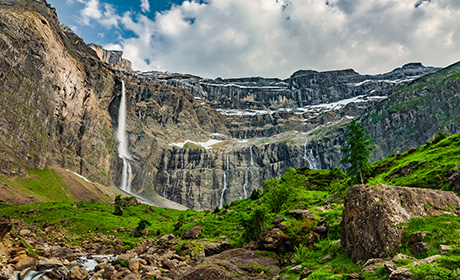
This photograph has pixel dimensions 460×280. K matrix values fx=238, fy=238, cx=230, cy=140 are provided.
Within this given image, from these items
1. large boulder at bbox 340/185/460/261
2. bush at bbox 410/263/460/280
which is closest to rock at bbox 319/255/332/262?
large boulder at bbox 340/185/460/261

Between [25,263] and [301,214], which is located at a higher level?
[301,214]

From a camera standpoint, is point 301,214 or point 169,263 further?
point 301,214

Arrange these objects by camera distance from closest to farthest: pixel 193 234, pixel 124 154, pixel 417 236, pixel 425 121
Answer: pixel 417 236 < pixel 193 234 < pixel 425 121 < pixel 124 154

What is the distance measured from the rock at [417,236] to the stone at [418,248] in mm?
210

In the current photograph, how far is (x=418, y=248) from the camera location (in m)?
10.6

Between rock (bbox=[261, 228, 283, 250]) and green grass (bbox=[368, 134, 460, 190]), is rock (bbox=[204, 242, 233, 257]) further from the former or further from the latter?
green grass (bbox=[368, 134, 460, 190])

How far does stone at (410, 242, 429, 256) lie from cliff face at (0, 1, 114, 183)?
421ft

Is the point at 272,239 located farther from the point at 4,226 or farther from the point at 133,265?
the point at 4,226

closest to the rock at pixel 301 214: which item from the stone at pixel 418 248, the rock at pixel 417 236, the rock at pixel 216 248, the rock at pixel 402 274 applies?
the rock at pixel 216 248

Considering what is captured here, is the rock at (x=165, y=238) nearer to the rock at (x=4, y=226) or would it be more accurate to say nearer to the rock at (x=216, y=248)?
the rock at (x=216, y=248)

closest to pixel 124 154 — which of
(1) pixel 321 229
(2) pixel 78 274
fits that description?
(2) pixel 78 274

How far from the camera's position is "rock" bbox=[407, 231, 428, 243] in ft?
35.6

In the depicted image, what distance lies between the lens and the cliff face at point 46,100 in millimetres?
107750

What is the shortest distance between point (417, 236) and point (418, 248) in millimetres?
557
